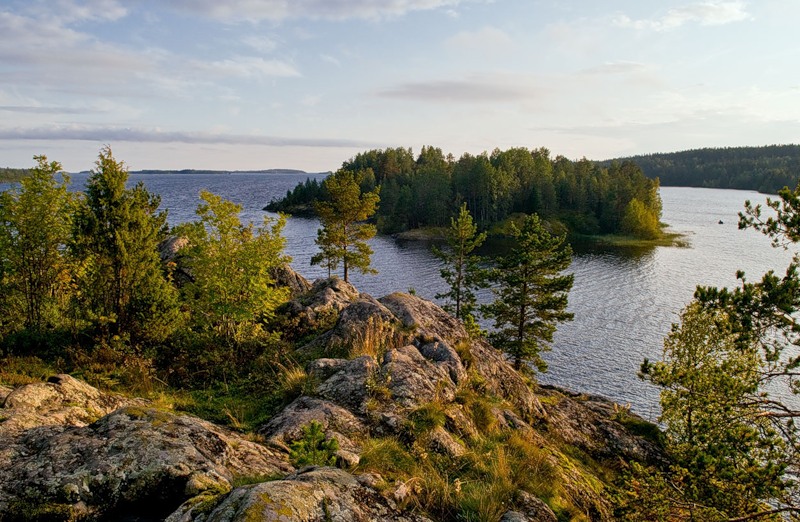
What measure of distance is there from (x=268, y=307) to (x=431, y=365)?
5.72m

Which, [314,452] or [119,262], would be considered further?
[119,262]

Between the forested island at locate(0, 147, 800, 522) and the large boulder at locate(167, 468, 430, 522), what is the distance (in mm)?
24

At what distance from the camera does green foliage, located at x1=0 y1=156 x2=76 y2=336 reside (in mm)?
15695

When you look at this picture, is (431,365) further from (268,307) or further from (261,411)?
(268,307)

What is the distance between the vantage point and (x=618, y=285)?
193 feet

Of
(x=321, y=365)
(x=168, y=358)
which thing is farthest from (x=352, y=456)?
(x=168, y=358)

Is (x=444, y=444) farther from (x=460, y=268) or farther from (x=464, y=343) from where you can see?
(x=460, y=268)

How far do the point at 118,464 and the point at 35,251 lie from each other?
14.7 metres

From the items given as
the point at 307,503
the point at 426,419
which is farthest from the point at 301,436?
the point at 307,503

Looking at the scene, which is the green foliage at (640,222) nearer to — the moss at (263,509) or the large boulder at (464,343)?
the large boulder at (464,343)

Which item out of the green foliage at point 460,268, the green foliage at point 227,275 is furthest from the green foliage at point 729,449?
the green foliage at point 460,268

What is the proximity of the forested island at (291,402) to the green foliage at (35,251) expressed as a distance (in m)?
0.06

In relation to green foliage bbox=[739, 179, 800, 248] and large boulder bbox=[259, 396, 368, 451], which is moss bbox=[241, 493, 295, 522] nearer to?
large boulder bbox=[259, 396, 368, 451]

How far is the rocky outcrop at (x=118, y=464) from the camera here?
5117 millimetres
